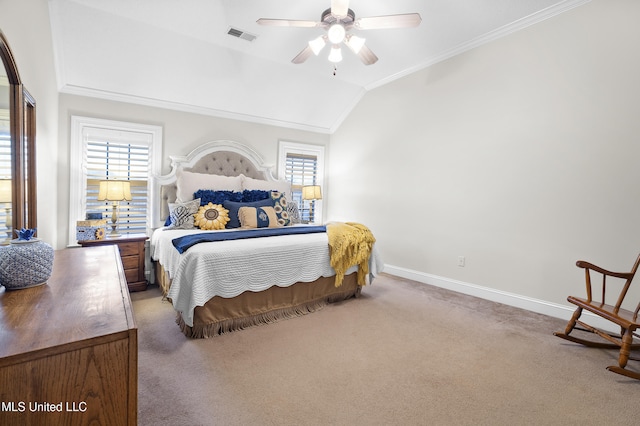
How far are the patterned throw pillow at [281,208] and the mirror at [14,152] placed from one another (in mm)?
2247

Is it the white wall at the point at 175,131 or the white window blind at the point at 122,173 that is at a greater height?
the white wall at the point at 175,131

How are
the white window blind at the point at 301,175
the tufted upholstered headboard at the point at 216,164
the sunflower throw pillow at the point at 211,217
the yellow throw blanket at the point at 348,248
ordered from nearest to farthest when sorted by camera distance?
the yellow throw blanket at the point at 348,248 < the sunflower throw pillow at the point at 211,217 < the tufted upholstered headboard at the point at 216,164 < the white window blind at the point at 301,175

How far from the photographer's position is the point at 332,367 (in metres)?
2.05

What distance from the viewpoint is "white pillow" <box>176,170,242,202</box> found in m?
3.83

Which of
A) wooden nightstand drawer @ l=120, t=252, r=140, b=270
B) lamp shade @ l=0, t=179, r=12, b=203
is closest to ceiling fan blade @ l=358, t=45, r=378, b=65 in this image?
lamp shade @ l=0, t=179, r=12, b=203

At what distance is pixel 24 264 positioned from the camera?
3.85 feet

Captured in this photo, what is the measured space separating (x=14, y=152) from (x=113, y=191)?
5.19 ft

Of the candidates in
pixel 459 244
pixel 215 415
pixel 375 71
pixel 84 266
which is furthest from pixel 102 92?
pixel 459 244

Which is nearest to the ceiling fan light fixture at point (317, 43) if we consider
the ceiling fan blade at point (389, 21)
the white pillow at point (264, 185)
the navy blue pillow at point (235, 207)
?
the ceiling fan blade at point (389, 21)

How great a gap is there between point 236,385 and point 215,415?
0.26 meters

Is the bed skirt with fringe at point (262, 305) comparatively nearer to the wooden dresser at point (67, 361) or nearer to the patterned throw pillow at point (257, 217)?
the patterned throw pillow at point (257, 217)

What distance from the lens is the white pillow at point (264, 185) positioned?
4.29m

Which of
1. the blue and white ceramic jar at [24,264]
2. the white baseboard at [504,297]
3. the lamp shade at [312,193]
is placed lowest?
the white baseboard at [504,297]

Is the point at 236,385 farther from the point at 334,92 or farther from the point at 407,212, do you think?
the point at 334,92
